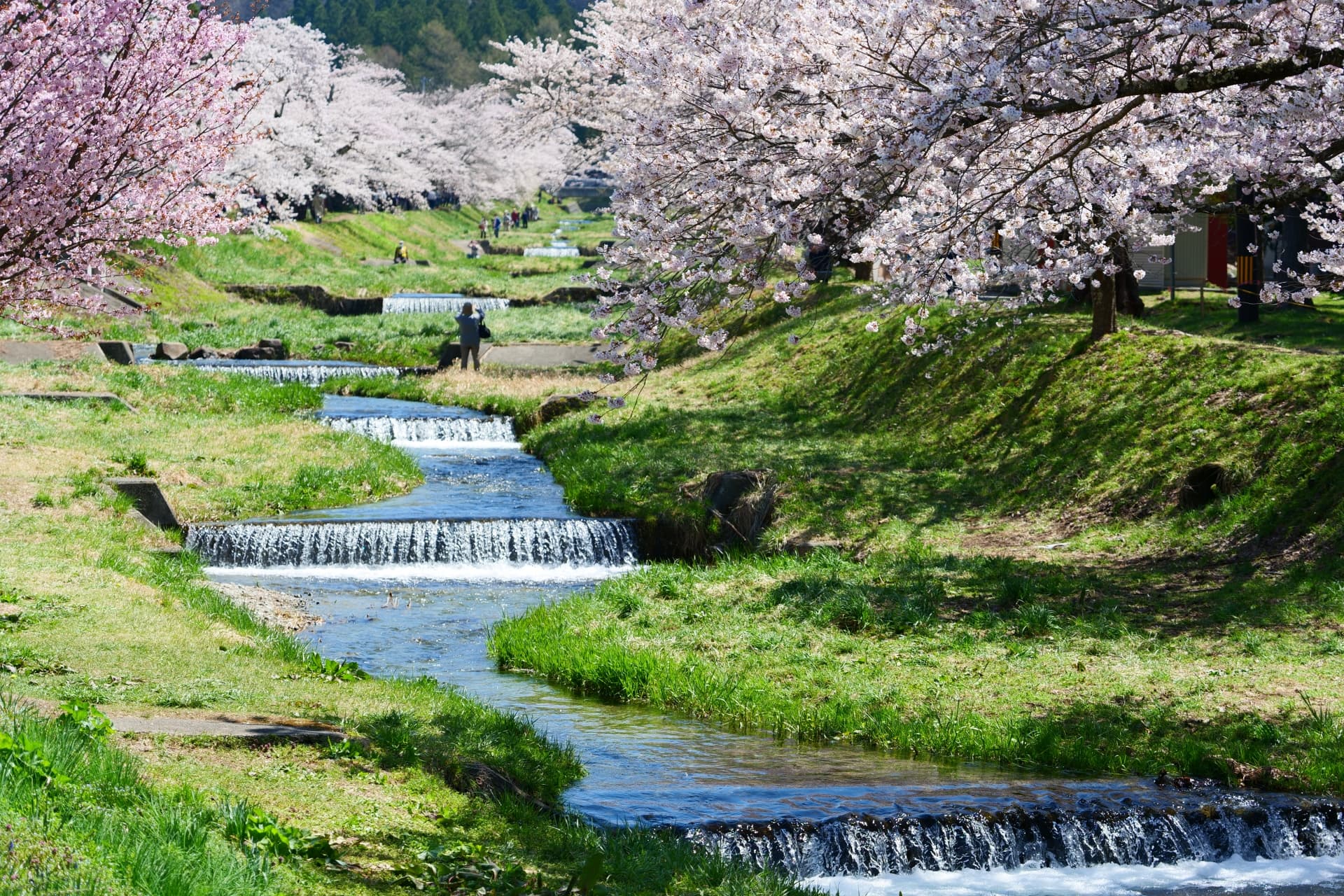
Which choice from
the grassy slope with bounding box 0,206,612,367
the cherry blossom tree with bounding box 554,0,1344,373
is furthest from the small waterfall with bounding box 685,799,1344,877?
the grassy slope with bounding box 0,206,612,367

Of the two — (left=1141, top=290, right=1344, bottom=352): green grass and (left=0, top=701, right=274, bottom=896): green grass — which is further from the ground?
(left=1141, top=290, right=1344, bottom=352): green grass

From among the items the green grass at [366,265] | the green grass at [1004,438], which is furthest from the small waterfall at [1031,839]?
the green grass at [366,265]

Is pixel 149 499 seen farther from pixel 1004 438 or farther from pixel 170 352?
pixel 170 352

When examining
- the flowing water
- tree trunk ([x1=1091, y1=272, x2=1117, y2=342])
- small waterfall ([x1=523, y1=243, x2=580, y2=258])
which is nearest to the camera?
the flowing water

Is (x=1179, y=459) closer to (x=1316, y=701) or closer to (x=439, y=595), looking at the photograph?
(x=1316, y=701)

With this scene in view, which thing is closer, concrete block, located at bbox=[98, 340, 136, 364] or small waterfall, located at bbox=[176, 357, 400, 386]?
concrete block, located at bbox=[98, 340, 136, 364]

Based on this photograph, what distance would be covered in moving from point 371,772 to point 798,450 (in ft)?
47.3

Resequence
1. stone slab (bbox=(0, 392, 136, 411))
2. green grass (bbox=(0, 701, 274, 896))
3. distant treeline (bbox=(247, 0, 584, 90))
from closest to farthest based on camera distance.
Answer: green grass (bbox=(0, 701, 274, 896)), stone slab (bbox=(0, 392, 136, 411)), distant treeline (bbox=(247, 0, 584, 90))

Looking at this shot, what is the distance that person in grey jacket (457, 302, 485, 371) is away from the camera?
105ft

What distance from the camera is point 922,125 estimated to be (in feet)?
30.3

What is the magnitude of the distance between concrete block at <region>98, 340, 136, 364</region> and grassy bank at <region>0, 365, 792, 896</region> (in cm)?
1360

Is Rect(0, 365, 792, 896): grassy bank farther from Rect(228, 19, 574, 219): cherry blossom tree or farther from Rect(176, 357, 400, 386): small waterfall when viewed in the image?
Rect(228, 19, 574, 219): cherry blossom tree

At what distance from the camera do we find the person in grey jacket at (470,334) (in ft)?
105

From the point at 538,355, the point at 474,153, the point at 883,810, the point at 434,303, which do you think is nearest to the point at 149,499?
the point at 883,810
